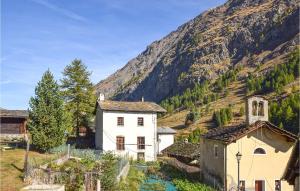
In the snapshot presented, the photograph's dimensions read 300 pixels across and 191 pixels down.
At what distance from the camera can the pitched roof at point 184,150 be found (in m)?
53.9

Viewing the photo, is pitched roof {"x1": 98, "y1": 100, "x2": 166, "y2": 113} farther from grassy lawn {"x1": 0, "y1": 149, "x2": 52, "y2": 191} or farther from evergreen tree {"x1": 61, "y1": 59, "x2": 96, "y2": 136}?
grassy lawn {"x1": 0, "y1": 149, "x2": 52, "y2": 191}

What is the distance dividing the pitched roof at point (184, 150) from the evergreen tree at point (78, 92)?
42.6 ft

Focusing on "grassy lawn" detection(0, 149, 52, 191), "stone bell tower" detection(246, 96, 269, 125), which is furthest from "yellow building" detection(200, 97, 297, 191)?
"grassy lawn" detection(0, 149, 52, 191)

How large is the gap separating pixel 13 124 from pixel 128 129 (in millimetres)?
14469

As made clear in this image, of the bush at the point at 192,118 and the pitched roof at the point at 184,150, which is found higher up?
the bush at the point at 192,118

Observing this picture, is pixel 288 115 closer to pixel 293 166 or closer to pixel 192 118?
pixel 192 118

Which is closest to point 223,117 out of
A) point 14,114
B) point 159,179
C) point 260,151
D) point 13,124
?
point 13,124

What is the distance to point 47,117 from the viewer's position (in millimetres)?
43281

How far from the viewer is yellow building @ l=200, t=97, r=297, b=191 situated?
36.6 meters

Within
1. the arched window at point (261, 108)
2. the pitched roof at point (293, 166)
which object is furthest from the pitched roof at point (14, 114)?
the pitched roof at point (293, 166)

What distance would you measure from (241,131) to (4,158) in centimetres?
1994

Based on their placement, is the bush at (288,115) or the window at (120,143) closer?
the window at (120,143)

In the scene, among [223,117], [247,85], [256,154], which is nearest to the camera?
[256,154]

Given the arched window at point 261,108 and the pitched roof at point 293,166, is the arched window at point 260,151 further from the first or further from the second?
the pitched roof at point 293,166
